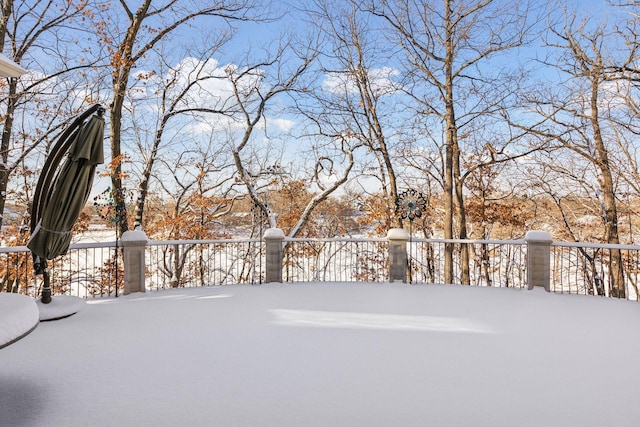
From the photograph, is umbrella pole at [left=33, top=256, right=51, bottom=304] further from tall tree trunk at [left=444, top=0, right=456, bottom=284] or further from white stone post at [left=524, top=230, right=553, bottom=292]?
tall tree trunk at [left=444, top=0, right=456, bottom=284]

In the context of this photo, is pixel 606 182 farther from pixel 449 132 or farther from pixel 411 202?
pixel 411 202

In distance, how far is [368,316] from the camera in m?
4.86

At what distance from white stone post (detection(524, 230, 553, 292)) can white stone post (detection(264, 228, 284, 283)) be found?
4887 mm

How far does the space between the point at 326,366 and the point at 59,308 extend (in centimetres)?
389

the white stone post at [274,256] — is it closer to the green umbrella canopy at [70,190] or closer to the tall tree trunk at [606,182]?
the green umbrella canopy at [70,190]

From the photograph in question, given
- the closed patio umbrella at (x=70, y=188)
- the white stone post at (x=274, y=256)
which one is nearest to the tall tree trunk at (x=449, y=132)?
the white stone post at (x=274, y=256)

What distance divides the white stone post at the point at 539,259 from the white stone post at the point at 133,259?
7233mm

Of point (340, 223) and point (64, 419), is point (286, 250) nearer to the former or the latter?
point (340, 223)

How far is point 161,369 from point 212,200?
1309 centimetres

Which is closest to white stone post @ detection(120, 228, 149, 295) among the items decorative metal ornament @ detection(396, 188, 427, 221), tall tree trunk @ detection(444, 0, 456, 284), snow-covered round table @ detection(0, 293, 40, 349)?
snow-covered round table @ detection(0, 293, 40, 349)

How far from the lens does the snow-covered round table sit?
213 centimetres

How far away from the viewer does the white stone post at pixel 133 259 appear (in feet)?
20.1

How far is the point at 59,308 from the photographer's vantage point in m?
4.65

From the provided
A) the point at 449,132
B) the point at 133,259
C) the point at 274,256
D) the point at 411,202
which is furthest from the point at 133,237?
the point at 449,132
